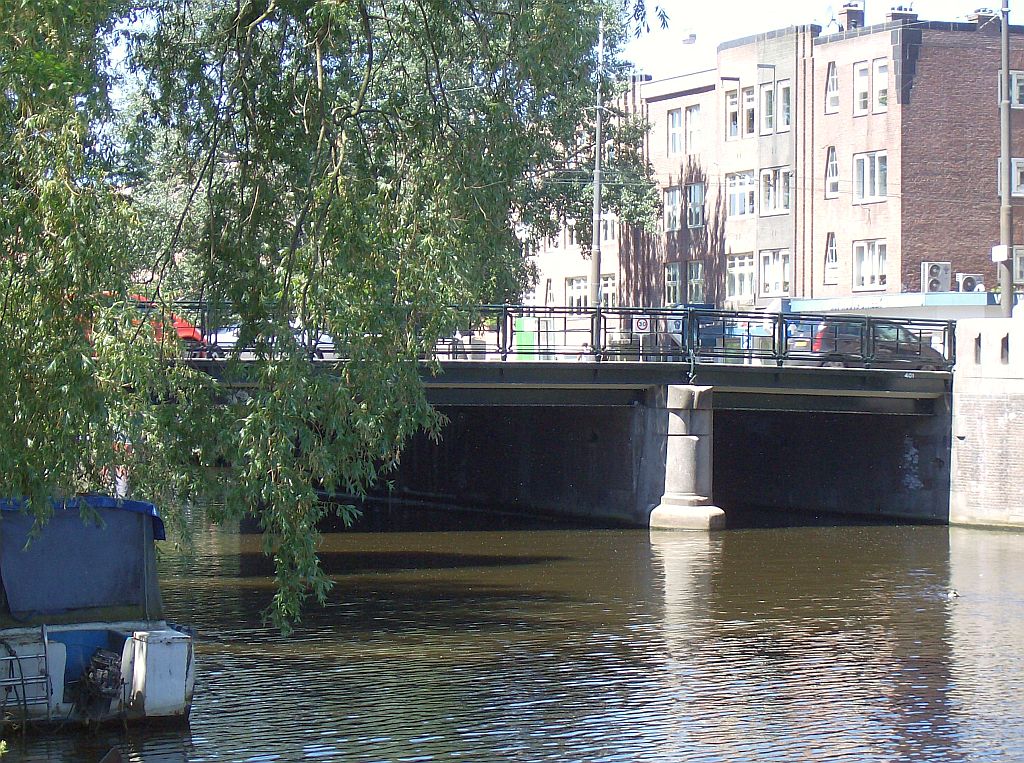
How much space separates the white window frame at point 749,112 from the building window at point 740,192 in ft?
5.56

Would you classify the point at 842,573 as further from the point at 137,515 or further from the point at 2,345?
the point at 2,345

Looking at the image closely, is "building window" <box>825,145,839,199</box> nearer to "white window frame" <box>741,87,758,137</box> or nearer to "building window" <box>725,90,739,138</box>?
"white window frame" <box>741,87,758,137</box>

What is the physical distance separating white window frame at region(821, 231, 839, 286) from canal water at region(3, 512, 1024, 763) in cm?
2861

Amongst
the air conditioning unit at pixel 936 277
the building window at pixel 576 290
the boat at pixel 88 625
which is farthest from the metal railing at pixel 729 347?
the building window at pixel 576 290

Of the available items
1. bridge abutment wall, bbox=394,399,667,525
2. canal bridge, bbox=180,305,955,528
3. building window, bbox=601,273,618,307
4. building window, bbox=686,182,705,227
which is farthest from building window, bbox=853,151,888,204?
bridge abutment wall, bbox=394,399,667,525

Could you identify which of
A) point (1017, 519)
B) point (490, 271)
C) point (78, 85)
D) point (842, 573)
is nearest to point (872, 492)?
point (1017, 519)

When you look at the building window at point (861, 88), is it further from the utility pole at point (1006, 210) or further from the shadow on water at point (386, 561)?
the shadow on water at point (386, 561)

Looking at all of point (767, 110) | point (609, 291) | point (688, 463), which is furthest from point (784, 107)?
point (688, 463)

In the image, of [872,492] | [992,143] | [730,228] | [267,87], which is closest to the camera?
[267,87]

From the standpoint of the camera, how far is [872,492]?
41250mm

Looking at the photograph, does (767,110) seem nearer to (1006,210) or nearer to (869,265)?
(869,265)

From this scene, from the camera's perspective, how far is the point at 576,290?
7581cm

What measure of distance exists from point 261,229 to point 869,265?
48.0 m

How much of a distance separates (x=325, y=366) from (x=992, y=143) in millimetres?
48993
